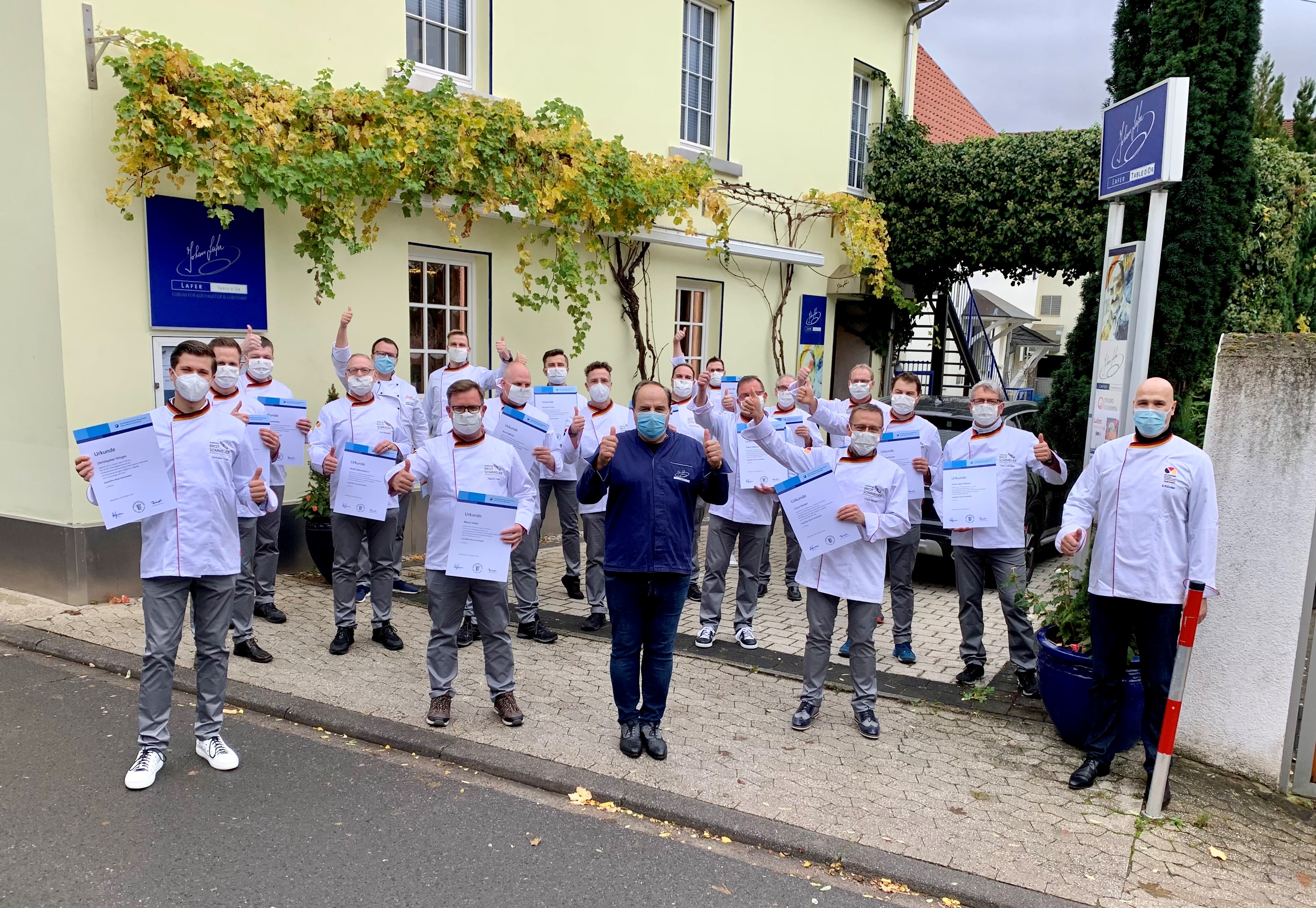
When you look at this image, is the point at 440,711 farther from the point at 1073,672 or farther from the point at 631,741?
the point at 1073,672

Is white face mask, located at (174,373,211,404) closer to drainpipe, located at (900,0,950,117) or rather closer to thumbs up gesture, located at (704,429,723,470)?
thumbs up gesture, located at (704,429,723,470)

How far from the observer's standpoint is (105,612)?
23.3 feet

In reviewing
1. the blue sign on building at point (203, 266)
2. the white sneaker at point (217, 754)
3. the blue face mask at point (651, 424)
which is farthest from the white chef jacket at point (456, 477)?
the blue sign on building at point (203, 266)

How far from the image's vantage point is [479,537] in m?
5.13

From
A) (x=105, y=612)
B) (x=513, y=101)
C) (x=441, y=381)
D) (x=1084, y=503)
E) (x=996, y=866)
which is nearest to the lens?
(x=996, y=866)

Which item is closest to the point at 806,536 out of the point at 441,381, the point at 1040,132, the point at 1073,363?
the point at 441,381

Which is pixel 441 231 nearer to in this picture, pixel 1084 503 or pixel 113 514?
pixel 113 514

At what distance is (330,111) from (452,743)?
5.42m

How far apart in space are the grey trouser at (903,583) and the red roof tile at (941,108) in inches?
452

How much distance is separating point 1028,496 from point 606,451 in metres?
5.56

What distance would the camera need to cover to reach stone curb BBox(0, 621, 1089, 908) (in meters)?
3.96

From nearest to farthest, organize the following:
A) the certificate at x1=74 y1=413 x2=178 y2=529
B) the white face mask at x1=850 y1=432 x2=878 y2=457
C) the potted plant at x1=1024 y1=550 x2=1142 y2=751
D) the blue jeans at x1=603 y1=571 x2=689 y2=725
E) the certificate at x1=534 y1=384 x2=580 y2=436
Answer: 1. the certificate at x1=74 y1=413 x2=178 y2=529
2. the blue jeans at x1=603 y1=571 x2=689 y2=725
3. the potted plant at x1=1024 y1=550 x2=1142 y2=751
4. the white face mask at x1=850 y1=432 x2=878 y2=457
5. the certificate at x1=534 y1=384 x2=580 y2=436

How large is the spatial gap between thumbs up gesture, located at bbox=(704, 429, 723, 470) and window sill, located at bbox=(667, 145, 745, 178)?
24.2ft

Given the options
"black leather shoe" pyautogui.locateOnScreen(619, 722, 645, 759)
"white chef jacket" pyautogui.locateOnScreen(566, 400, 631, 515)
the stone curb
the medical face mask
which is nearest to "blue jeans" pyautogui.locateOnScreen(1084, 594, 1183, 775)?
the stone curb
